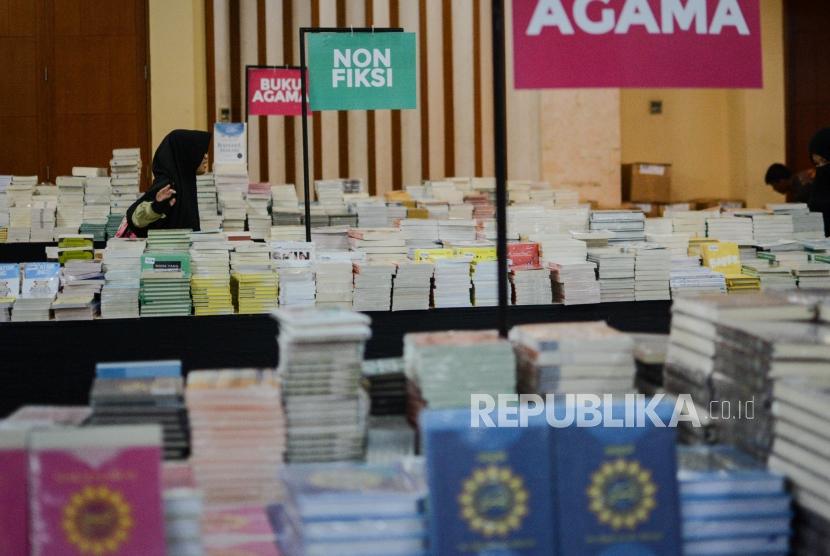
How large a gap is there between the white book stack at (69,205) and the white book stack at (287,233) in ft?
6.20

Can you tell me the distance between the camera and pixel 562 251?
4652 mm

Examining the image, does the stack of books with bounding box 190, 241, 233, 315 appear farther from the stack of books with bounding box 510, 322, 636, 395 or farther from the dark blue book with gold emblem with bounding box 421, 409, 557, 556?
the dark blue book with gold emblem with bounding box 421, 409, 557, 556

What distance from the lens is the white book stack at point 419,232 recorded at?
562 centimetres

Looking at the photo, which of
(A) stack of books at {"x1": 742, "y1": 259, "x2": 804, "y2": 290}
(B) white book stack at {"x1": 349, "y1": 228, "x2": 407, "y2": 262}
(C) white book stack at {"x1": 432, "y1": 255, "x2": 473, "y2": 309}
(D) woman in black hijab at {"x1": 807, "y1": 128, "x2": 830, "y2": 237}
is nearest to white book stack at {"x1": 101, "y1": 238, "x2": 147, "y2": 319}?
(B) white book stack at {"x1": 349, "y1": 228, "x2": 407, "y2": 262}

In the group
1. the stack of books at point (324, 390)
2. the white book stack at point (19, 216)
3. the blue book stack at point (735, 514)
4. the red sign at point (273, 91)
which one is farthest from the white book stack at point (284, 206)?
the blue book stack at point (735, 514)

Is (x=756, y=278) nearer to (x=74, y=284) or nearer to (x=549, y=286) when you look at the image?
(x=549, y=286)

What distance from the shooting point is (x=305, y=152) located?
18.7ft

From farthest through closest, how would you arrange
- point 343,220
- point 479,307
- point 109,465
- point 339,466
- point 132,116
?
point 132,116
point 343,220
point 479,307
point 339,466
point 109,465

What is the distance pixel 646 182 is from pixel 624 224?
6155 millimetres

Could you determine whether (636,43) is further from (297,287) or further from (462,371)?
(297,287)

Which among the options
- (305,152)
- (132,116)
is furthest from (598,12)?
(132,116)

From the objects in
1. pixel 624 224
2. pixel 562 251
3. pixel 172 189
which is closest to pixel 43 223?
pixel 172 189

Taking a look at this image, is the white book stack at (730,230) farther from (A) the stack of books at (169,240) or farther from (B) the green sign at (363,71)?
(A) the stack of books at (169,240)

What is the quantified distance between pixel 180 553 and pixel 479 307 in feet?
8.53
